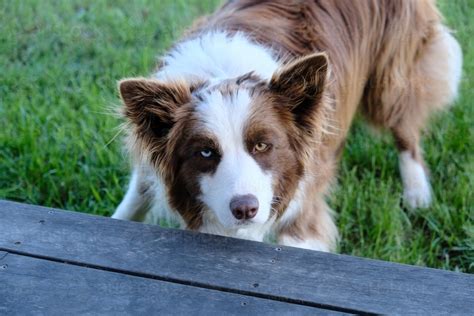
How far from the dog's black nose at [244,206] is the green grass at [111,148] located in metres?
1.38

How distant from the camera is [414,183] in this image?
13.9 ft

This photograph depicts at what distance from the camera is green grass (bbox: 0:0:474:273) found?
391 cm

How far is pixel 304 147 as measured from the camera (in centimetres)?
308

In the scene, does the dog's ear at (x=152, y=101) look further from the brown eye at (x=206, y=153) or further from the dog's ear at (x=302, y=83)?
the dog's ear at (x=302, y=83)

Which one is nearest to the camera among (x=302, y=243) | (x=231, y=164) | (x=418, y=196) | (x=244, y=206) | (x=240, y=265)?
(x=240, y=265)

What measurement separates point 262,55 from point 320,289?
141cm

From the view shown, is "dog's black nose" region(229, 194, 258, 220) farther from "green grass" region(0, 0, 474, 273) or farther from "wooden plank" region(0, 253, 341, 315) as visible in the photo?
"green grass" region(0, 0, 474, 273)

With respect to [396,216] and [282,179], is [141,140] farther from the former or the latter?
[396,216]

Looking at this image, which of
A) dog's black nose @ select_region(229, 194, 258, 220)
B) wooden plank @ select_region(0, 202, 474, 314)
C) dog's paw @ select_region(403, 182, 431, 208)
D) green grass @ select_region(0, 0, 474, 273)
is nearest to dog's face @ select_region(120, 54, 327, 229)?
dog's black nose @ select_region(229, 194, 258, 220)

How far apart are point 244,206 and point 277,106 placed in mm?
550

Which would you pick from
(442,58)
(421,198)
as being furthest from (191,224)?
(442,58)

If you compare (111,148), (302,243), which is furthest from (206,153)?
(111,148)

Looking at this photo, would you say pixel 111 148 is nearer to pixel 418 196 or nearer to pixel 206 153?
pixel 206 153

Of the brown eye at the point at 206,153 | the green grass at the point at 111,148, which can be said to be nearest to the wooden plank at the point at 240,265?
the brown eye at the point at 206,153
